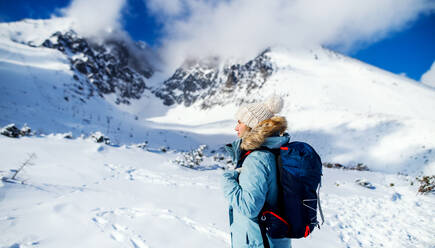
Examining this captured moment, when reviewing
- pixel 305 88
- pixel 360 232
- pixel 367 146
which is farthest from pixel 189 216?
pixel 305 88

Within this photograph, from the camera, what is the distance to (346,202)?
19.1 ft

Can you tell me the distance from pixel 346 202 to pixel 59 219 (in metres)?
6.91

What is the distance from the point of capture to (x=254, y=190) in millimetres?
1531

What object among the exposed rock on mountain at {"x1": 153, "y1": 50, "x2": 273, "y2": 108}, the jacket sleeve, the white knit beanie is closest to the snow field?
the jacket sleeve

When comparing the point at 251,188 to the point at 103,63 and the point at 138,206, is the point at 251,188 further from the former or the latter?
the point at 103,63

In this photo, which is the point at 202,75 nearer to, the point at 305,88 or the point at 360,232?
the point at 305,88

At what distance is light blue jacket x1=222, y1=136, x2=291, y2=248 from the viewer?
1534 millimetres

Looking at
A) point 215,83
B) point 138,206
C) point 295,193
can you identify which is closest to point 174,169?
point 138,206

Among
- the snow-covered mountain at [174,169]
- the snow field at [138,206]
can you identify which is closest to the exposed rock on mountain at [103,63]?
the snow-covered mountain at [174,169]

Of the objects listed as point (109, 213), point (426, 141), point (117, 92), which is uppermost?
point (117, 92)

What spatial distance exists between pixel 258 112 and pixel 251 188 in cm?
72

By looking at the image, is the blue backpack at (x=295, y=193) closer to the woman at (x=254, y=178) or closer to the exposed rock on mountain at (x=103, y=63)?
the woman at (x=254, y=178)

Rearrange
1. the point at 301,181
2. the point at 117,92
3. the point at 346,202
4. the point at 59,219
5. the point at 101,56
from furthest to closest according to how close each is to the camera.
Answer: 1. the point at 101,56
2. the point at 117,92
3. the point at 346,202
4. the point at 59,219
5. the point at 301,181

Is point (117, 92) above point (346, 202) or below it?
above
